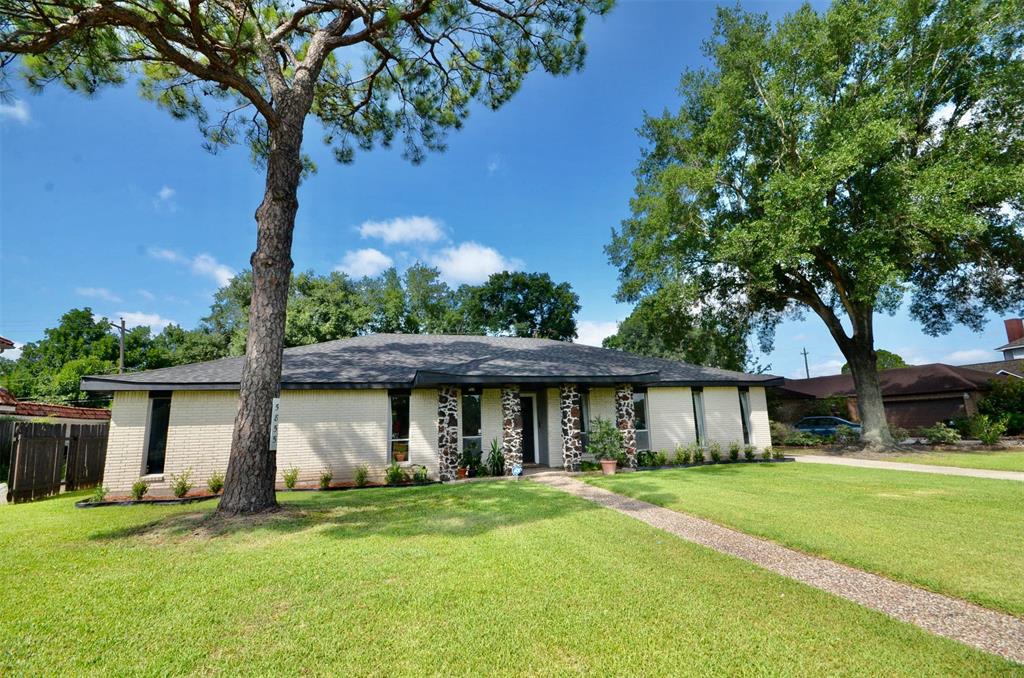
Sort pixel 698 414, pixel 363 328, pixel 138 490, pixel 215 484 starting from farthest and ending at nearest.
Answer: pixel 363 328, pixel 698 414, pixel 215 484, pixel 138 490

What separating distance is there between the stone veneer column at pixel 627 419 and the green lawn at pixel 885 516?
123 centimetres

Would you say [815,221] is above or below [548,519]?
above

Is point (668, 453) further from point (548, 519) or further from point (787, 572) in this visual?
point (787, 572)

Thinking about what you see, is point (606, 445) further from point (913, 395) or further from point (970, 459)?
point (913, 395)

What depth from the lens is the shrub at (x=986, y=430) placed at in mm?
17188

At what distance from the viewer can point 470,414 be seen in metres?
12.7

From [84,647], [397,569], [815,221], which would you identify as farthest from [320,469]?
[815,221]

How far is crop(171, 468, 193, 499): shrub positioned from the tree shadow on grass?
2.31 meters

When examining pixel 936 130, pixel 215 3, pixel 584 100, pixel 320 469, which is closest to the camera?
pixel 215 3

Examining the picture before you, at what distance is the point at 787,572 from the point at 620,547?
1638 millimetres

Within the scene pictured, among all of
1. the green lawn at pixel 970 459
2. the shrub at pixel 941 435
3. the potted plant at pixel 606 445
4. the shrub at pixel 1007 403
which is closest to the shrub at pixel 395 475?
the potted plant at pixel 606 445

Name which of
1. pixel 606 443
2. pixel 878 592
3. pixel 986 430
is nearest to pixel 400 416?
pixel 606 443

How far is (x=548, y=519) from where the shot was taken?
648 cm

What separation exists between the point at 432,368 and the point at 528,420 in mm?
3809
